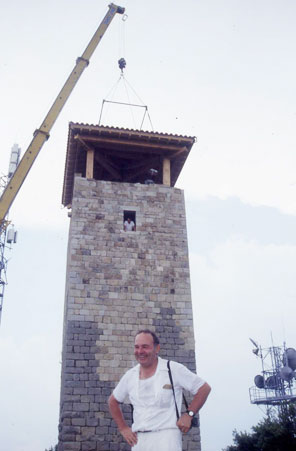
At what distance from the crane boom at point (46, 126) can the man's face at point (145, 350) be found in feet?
35.3

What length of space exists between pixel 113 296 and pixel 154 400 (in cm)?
860

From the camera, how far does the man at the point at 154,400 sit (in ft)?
11.4

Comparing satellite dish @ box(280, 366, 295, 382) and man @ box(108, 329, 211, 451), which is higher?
satellite dish @ box(280, 366, 295, 382)

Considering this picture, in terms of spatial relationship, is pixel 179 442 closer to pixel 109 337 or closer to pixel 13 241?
pixel 109 337

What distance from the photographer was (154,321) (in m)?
12.1

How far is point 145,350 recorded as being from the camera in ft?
12.4

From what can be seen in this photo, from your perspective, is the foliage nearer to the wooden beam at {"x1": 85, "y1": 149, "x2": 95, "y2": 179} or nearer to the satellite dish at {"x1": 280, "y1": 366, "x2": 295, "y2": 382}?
the satellite dish at {"x1": 280, "y1": 366, "x2": 295, "y2": 382}

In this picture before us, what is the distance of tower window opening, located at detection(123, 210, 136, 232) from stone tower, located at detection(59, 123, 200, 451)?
0.12ft

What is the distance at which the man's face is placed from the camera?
378 cm

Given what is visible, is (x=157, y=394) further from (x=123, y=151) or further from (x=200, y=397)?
(x=123, y=151)

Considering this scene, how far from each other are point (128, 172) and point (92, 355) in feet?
24.1

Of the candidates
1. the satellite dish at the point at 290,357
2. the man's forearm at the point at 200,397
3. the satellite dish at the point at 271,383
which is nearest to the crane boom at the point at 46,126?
the man's forearm at the point at 200,397

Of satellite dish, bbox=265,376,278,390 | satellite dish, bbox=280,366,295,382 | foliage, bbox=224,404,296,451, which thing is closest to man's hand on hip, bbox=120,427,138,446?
foliage, bbox=224,404,296,451

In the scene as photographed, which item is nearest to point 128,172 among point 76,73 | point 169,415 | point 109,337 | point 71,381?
point 76,73
